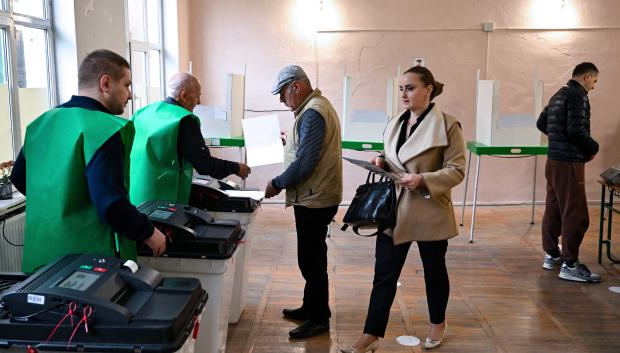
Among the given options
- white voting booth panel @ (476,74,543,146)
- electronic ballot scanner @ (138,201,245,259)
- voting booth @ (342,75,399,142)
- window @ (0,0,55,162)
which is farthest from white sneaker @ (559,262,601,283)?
window @ (0,0,55,162)

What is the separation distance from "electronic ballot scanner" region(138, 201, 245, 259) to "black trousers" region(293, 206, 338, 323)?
0.47 meters

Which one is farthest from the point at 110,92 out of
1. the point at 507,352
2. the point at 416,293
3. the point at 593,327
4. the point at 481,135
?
the point at 481,135

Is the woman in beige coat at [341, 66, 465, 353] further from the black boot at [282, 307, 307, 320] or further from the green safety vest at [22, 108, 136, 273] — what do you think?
the green safety vest at [22, 108, 136, 273]

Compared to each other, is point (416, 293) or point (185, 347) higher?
point (185, 347)

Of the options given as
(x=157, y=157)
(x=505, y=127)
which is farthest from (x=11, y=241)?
(x=505, y=127)

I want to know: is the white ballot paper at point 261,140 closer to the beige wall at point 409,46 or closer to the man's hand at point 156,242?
the man's hand at point 156,242

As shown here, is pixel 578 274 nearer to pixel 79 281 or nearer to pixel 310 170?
pixel 310 170

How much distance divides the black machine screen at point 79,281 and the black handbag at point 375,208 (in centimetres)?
126

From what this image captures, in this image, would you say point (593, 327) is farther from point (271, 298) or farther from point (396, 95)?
point (396, 95)

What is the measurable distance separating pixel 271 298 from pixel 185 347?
72.7 inches

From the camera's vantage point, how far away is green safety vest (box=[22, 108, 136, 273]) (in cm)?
159

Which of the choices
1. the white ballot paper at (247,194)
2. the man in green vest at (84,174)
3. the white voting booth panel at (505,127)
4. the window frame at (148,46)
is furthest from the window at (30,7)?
the white voting booth panel at (505,127)

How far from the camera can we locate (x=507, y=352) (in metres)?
2.68

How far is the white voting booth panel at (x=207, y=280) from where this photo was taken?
6.89 feet
